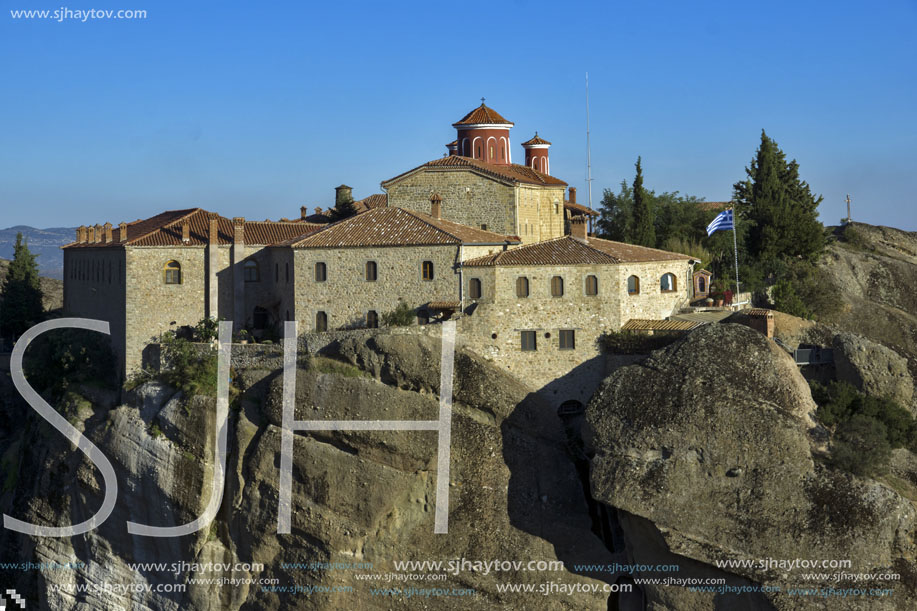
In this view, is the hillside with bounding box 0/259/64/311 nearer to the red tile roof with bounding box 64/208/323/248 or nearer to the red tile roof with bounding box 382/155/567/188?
the red tile roof with bounding box 64/208/323/248

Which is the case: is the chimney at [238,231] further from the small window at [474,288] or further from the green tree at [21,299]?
the green tree at [21,299]

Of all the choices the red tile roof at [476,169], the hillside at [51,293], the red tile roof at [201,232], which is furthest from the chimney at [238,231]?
the hillside at [51,293]

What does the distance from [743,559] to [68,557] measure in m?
28.1

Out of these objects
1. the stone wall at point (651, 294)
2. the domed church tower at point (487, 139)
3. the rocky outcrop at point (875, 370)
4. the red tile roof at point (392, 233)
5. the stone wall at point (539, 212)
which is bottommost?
the rocky outcrop at point (875, 370)

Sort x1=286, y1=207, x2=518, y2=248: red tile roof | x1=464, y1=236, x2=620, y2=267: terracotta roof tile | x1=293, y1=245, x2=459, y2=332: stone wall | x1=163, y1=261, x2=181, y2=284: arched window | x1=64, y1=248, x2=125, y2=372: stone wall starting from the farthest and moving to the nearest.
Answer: x1=64, y1=248, x2=125, y2=372: stone wall → x1=163, y1=261, x2=181, y2=284: arched window → x1=286, y1=207, x2=518, y2=248: red tile roof → x1=293, y1=245, x2=459, y2=332: stone wall → x1=464, y1=236, x2=620, y2=267: terracotta roof tile

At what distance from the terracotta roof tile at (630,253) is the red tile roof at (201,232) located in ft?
43.6

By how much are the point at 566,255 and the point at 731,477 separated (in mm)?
10799

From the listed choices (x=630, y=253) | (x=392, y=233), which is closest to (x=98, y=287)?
(x=392, y=233)

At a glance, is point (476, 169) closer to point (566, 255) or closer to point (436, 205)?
point (436, 205)

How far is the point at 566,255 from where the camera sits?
40344 mm

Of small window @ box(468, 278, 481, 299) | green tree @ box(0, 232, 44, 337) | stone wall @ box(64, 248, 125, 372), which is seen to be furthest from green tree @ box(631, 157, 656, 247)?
green tree @ box(0, 232, 44, 337)

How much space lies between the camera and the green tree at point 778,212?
52.9 meters

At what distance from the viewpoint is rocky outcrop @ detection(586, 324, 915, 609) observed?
32844 mm

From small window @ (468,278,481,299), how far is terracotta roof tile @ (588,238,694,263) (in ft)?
15.9
